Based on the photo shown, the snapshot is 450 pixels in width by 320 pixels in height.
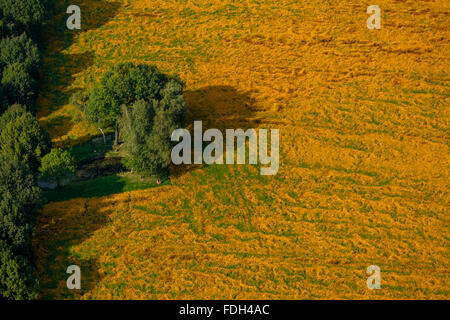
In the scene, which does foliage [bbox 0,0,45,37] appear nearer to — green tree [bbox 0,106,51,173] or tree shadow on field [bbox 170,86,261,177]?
green tree [bbox 0,106,51,173]

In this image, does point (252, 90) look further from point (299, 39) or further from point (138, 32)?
point (138, 32)

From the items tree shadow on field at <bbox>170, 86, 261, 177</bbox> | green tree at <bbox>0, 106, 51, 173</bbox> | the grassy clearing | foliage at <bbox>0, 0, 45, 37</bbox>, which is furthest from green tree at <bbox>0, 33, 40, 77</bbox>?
the grassy clearing

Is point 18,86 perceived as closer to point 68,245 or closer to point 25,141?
point 25,141

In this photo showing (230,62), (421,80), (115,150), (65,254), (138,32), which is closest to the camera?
(65,254)

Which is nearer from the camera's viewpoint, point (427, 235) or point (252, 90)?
point (427, 235)

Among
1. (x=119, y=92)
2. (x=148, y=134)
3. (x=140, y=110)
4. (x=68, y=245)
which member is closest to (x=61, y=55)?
(x=119, y=92)

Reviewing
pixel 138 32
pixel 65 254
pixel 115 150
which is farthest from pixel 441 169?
pixel 138 32

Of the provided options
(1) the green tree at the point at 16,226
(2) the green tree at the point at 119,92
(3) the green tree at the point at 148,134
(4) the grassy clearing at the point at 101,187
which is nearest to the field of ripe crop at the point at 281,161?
(4) the grassy clearing at the point at 101,187
